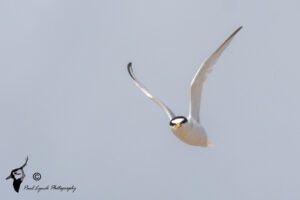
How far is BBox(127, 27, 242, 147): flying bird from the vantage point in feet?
76.5

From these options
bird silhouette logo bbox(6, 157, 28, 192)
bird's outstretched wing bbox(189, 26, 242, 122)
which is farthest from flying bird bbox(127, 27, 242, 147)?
bird silhouette logo bbox(6, 157, 28, 192)

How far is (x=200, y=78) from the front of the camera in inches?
942

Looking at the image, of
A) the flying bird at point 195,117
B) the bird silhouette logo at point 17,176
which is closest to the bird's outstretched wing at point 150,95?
the flying bird at point 195,117

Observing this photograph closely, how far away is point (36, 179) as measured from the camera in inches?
1511

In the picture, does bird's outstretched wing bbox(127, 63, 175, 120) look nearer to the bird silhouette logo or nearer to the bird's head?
the bird's head

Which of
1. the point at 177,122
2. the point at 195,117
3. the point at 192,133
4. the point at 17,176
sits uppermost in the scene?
the point at 17,176

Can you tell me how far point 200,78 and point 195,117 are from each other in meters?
1.13

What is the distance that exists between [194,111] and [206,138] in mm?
1010

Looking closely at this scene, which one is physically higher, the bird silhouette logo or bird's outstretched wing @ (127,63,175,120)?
the bird silhouette logo

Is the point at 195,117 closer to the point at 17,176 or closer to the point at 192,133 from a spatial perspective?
the point at 192,133

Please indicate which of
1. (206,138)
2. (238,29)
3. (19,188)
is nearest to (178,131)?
(206,138)

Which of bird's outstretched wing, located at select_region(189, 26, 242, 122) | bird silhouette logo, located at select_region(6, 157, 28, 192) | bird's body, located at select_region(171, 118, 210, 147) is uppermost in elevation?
bird silhouette logo, located at select_region(6, 157, 28, 192)

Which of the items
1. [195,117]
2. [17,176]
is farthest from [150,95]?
[17,176]

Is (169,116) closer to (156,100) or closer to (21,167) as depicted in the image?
(156,100)
